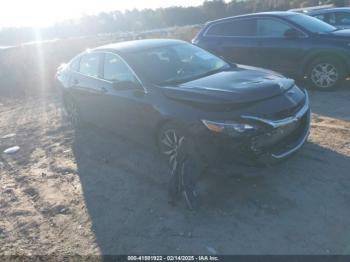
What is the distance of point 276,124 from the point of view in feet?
14.6

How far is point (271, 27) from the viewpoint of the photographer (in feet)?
28.9

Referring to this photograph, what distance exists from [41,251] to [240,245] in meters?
2.00

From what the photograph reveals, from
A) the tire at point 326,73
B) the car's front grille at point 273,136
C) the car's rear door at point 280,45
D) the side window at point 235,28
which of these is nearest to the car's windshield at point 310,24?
the car's rear door at point 280,45

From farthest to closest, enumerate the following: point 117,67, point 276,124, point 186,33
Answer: point 186,33
point 117,67
point 276,124

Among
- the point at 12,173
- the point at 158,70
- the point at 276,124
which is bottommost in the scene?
the point at 12,173

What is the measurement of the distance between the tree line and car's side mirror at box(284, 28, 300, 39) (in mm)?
Result: 28689

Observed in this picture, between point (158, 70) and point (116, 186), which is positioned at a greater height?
point (158, 70)

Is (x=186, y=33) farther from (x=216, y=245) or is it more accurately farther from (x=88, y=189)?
(x=216, y=245)

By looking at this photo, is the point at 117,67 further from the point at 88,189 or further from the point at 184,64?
the point at 88,189

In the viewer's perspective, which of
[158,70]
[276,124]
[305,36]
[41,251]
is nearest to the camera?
[41,251]

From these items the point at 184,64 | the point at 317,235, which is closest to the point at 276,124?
the point at 317,235

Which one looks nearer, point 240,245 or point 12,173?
point 240,245

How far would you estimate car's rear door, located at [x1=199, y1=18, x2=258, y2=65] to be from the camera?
29.8 feet

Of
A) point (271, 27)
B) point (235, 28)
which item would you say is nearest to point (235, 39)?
point (235, 28)
